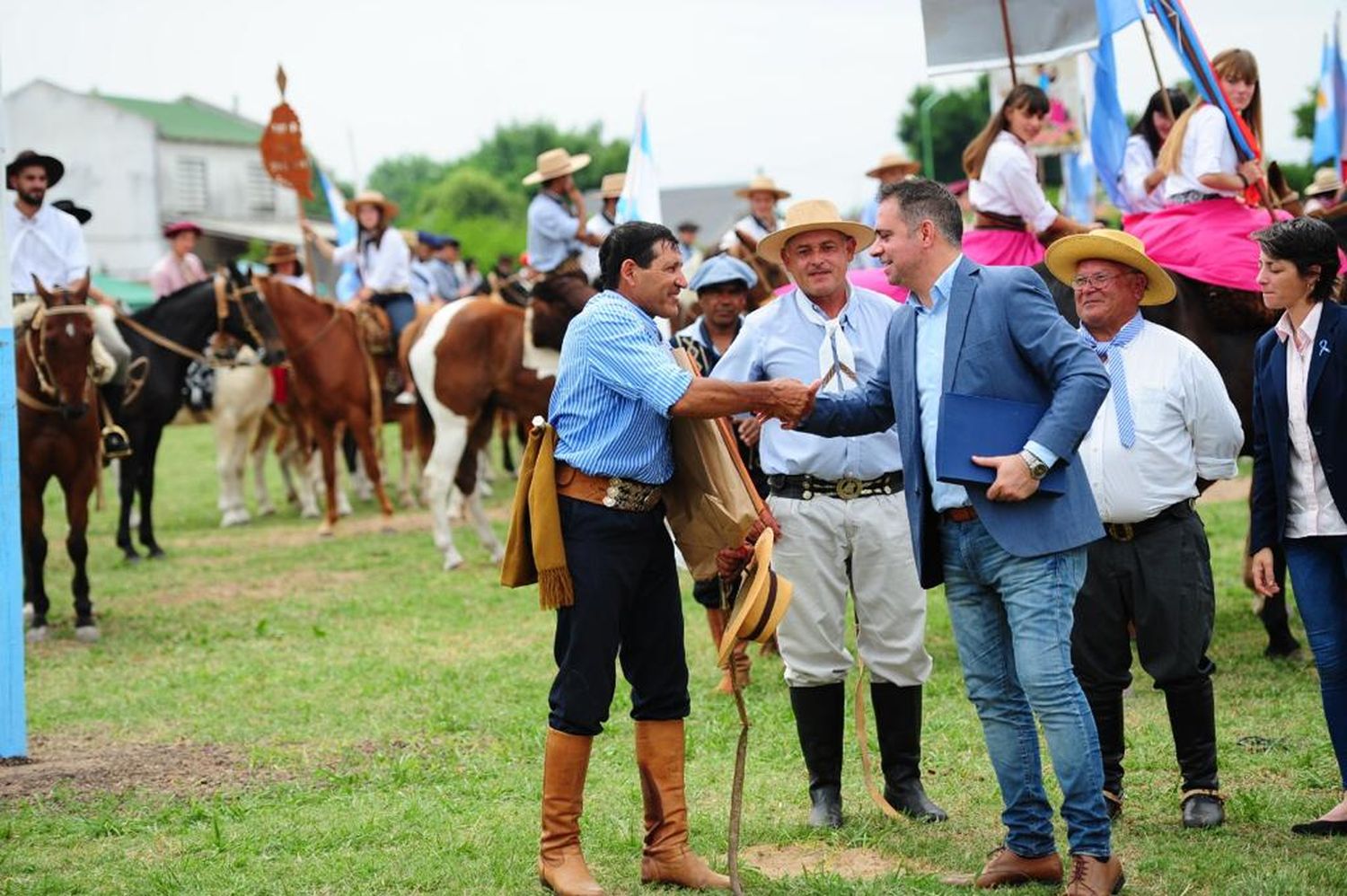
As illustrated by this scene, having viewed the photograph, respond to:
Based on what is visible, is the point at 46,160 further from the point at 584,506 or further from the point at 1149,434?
the point at 1149,434

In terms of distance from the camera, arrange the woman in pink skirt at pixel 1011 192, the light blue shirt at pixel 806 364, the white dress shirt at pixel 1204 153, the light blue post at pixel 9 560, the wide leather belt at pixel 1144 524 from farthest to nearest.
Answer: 1. the woman in pink skirt at pixel 1011 192
2. the white dress shirt at pixel 1204 153
3. the light blue post at pixel 9 560
4. the light blue shirt at pixel 806 364
5. the wide leather belt at pixel 1144 524

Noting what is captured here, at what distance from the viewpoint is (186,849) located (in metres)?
5.95

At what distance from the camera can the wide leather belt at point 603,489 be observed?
5262 millimetres

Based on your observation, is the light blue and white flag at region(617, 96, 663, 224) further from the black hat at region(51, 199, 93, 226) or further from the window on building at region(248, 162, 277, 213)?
the window on building at region(248, 162, 277, 213)

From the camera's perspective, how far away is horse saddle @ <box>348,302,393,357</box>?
53.8 ft

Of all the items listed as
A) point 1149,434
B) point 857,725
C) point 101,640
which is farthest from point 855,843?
point 101,640

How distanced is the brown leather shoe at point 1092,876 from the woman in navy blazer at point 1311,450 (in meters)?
1.12

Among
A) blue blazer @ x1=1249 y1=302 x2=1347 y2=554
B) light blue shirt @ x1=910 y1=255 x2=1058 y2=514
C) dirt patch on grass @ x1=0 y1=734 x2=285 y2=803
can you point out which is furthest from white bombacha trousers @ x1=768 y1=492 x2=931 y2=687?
dirt patch on grass @ x1=0 y1=734 x2=285 y2=803

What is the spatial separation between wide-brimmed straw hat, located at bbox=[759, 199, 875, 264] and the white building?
5053cm

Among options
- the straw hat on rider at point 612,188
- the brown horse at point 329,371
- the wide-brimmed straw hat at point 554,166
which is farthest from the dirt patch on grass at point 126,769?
the straw hat on rider at point 612,188

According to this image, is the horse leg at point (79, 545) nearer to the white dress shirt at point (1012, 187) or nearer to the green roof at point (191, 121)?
the white dress shirt at point (1012, 187)

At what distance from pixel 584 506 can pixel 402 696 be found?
370cm

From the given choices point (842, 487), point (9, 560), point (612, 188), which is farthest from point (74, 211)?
point (842, 487)

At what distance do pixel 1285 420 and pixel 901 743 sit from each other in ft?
6.17
